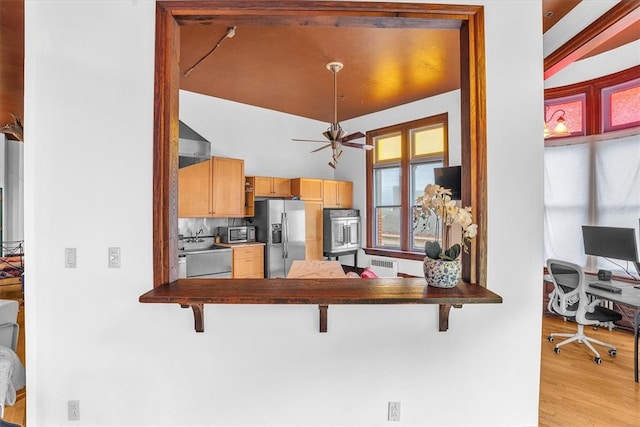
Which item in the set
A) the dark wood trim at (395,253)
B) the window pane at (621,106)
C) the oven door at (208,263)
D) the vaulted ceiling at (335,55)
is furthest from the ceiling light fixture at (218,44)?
the window pane at (621,106)

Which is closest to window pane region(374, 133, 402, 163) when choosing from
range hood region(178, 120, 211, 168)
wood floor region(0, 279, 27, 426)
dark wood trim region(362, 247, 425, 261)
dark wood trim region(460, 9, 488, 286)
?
dark wood trim region(362, 247, 425, 261)

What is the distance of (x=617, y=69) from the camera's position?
3.77m

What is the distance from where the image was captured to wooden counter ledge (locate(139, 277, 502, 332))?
1465mm

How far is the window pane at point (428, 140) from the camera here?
517 cm

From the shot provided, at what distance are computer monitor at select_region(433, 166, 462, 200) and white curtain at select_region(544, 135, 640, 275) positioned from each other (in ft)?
4.47

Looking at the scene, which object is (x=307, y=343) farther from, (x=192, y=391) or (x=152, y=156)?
(x=152, y=156)

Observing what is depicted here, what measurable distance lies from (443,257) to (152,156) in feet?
5.42

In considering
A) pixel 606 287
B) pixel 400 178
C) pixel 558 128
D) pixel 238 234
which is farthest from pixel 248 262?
pixel 558 128

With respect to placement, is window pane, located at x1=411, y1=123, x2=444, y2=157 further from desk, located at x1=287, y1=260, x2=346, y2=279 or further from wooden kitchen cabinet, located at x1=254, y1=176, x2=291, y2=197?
desk, located at x1=287, y1=260, x2=346, y2=279

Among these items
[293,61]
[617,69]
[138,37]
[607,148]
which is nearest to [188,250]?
[293,61]

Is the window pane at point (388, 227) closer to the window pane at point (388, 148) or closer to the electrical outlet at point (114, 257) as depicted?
the window pane at point (388, 148)

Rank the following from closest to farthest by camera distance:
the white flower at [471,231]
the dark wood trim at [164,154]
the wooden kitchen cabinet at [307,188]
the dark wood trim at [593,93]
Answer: the white flower at [471,231]
the dark wood trim at [164,154]
the dark wood trim at [593,93]
the wooden kitchen cabinet at [307,188]

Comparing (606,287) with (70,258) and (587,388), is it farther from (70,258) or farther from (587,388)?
(70,258)

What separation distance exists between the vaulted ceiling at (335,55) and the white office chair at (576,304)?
77.4 inches
